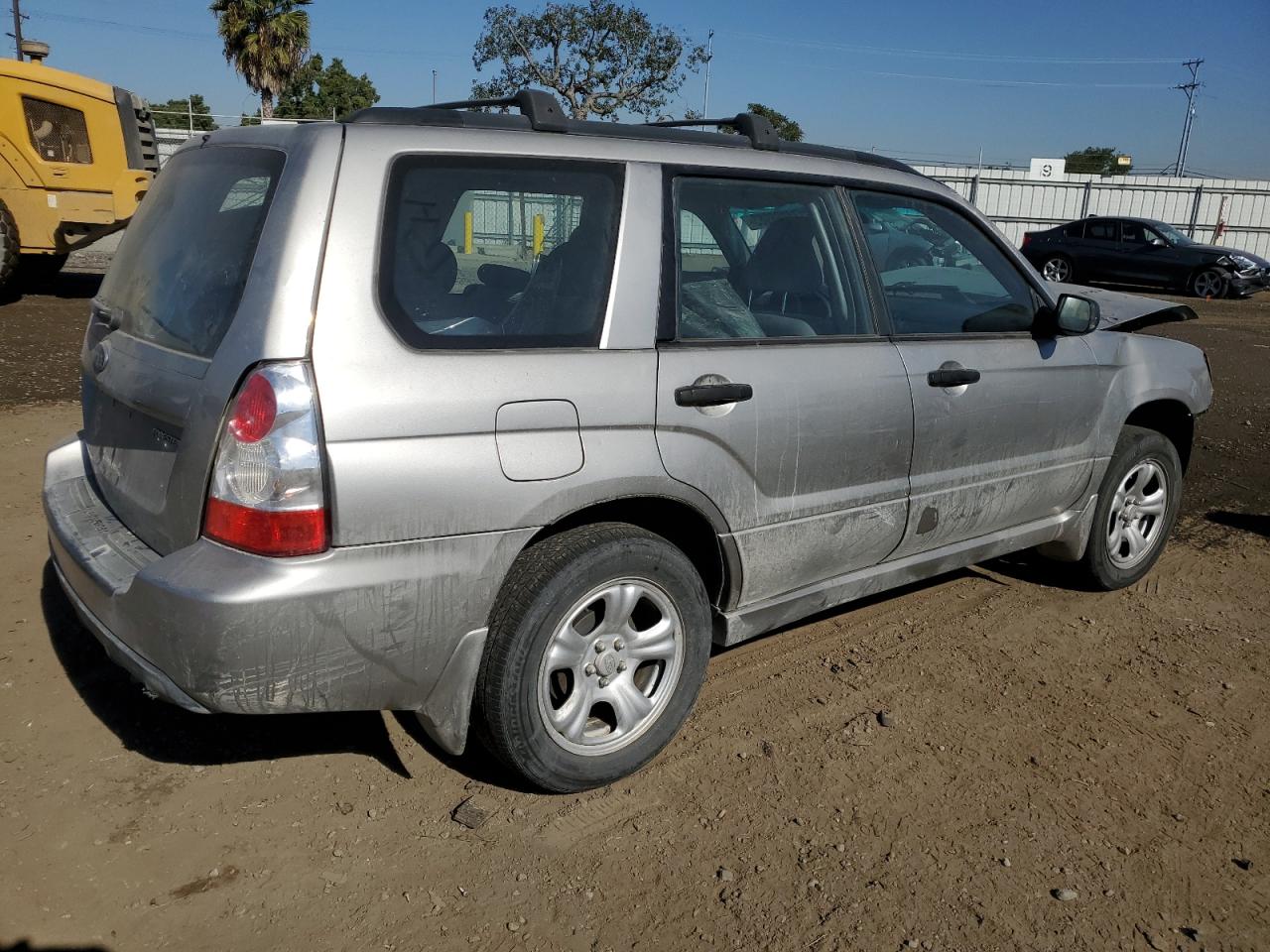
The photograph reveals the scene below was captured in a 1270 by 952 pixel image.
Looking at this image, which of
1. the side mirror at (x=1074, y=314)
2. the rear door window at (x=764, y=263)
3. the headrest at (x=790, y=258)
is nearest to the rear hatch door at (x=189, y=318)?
the rear door window at (x=764, y=263)

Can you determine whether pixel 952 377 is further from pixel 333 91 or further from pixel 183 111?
pixel 333 91

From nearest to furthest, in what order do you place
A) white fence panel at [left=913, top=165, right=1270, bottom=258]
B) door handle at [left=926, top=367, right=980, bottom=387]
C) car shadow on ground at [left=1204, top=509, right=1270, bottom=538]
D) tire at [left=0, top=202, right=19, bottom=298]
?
door handle at [left=926, top=367, right=980, bottom=387] < car shadow on ground at [left=1204, top=509, right=1270, bottom=538] < tire at [left=0, top=202, right=19, bottom=298] < white fence panel at [left=913, top=165, right=1270, bottom=258]

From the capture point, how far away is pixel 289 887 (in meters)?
2.54

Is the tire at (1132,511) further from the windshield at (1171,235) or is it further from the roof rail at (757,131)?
the windshield at (1171,235)

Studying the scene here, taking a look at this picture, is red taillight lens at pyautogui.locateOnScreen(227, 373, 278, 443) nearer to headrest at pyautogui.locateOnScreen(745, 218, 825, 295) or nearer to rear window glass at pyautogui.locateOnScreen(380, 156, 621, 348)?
rear window glass at pyautogui.locateOnScreen(380, 156, 621, 348)

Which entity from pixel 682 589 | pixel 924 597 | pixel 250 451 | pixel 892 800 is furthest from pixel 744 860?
pixel 924 597

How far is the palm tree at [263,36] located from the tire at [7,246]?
22057 millimetres

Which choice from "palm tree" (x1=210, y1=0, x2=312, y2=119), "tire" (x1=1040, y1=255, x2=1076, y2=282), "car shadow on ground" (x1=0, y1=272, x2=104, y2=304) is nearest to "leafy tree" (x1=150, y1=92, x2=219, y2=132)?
"palm tree" (x1=210, y1=0, x2=312, y2=119)

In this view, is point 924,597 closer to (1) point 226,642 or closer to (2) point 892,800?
(2) point 892,800

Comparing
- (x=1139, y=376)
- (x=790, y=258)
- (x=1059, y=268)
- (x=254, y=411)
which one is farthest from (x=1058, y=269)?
(x=254, y=411)

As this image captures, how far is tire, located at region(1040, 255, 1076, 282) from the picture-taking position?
20672 millimetres

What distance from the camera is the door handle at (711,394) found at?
9.52 ft

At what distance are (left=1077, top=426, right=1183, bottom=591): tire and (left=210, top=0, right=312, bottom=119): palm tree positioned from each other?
32166 mm

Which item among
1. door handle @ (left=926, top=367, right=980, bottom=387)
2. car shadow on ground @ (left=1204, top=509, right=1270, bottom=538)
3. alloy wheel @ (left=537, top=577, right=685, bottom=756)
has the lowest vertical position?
car shadow on ground @ (left=1204, top=509, right=1270, bottom=538)
